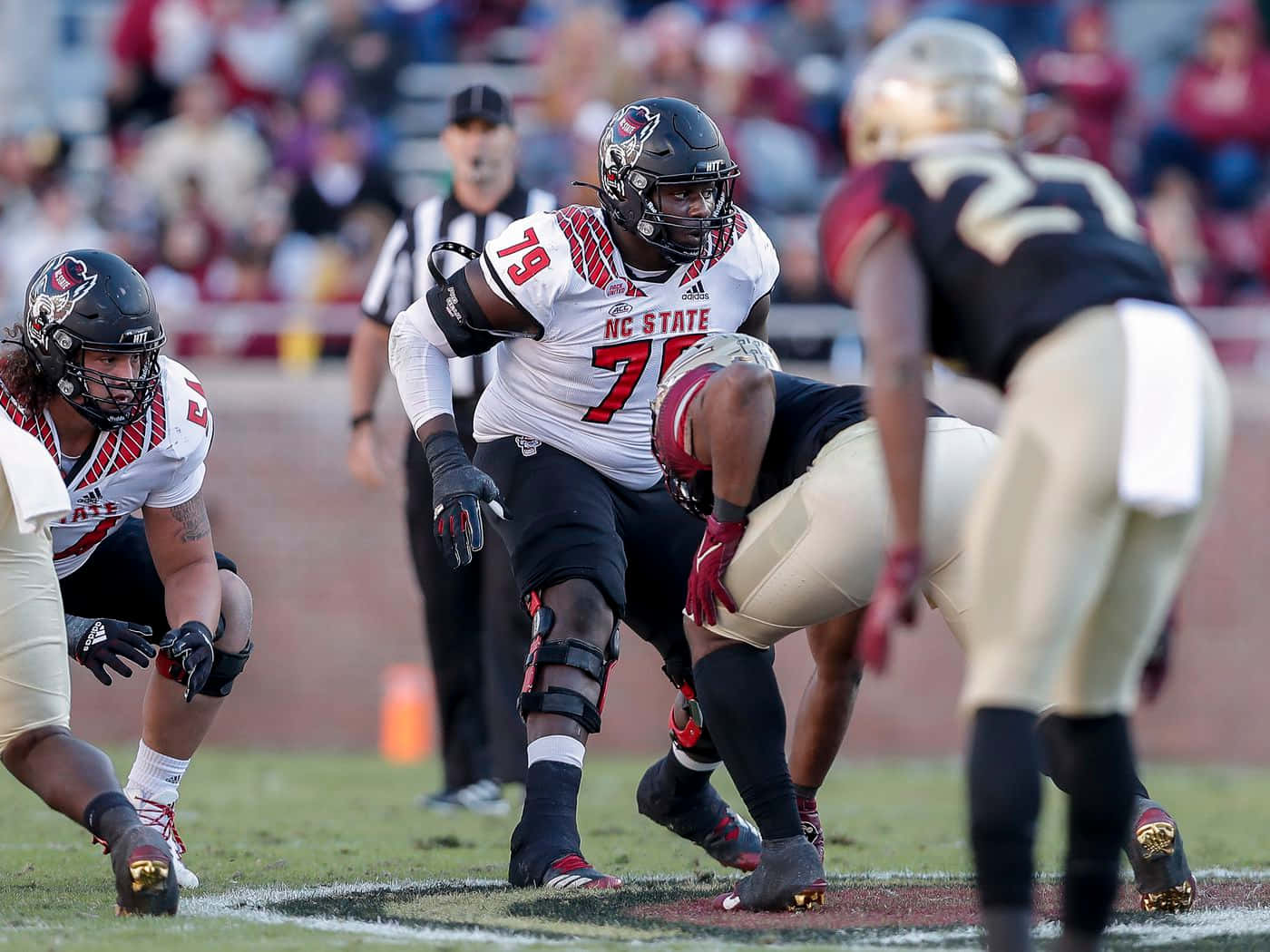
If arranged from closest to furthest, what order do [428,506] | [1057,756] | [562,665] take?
1. [1057,756]
2. [562,665]
3. [428,506]

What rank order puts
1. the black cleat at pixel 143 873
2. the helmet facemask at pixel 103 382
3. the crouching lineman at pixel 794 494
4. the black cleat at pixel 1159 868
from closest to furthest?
the black cleat at pixel 143 873 < the crouching lineman at pixel 794 494 < the black cleat at pixel 1159 868 < the helmet facemask at pixel 103 382

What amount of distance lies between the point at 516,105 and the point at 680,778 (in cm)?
764

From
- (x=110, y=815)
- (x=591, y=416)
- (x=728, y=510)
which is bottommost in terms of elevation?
(x=110, y=815)

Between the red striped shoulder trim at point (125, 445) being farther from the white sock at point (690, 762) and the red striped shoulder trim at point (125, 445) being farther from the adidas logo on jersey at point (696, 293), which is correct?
the white sock at point (690, 762)

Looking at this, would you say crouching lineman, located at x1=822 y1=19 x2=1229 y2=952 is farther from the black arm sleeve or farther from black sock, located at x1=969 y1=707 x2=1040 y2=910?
the black arm sleeve

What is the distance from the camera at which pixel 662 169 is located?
4.41 m

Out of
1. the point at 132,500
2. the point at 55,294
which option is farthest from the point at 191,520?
the point at 55,294

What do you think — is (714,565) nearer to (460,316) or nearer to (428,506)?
(460,316)

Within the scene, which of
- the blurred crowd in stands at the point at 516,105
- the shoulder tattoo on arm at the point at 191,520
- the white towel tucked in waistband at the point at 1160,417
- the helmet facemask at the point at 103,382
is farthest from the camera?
the blurred crowd in stands at the point at 516,105

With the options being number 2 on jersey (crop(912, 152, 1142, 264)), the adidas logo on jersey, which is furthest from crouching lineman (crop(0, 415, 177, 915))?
number 2 on jersey (crop(912, 152, 1142, 264))

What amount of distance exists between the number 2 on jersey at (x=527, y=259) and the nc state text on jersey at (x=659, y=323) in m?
0.23

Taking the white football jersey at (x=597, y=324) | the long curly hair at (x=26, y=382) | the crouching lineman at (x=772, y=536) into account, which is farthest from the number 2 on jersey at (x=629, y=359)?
the long curly hair at (x=26, y=382)

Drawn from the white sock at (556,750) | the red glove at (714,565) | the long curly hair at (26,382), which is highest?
the long curly hair at (26,382)

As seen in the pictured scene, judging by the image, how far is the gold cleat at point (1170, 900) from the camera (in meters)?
3.92
